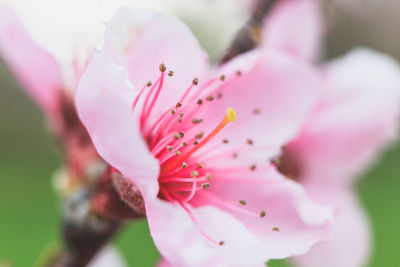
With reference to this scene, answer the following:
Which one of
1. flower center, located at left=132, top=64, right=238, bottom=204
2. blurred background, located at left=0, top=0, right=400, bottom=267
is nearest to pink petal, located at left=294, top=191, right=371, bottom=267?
blurred background, located at left=0, top=0, right=400, bottom=267

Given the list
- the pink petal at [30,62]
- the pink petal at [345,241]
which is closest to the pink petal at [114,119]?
the pink petal at [30,62]

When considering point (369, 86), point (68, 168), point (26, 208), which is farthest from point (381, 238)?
point (68, 168)

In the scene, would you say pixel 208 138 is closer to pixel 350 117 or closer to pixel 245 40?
pixel 245 40

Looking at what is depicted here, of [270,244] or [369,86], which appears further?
[369,86]

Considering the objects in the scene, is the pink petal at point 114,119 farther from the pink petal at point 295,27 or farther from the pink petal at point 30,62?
the pink petal at point 295,27

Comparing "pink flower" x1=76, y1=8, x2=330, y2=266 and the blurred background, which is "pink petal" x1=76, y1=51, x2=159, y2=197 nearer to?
"pink flower" x1=76, y1=8, x2=330, y2=266

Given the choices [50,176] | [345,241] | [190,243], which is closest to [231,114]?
[190,243]

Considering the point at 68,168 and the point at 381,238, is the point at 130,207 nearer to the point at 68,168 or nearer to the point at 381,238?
the point at 68,168
